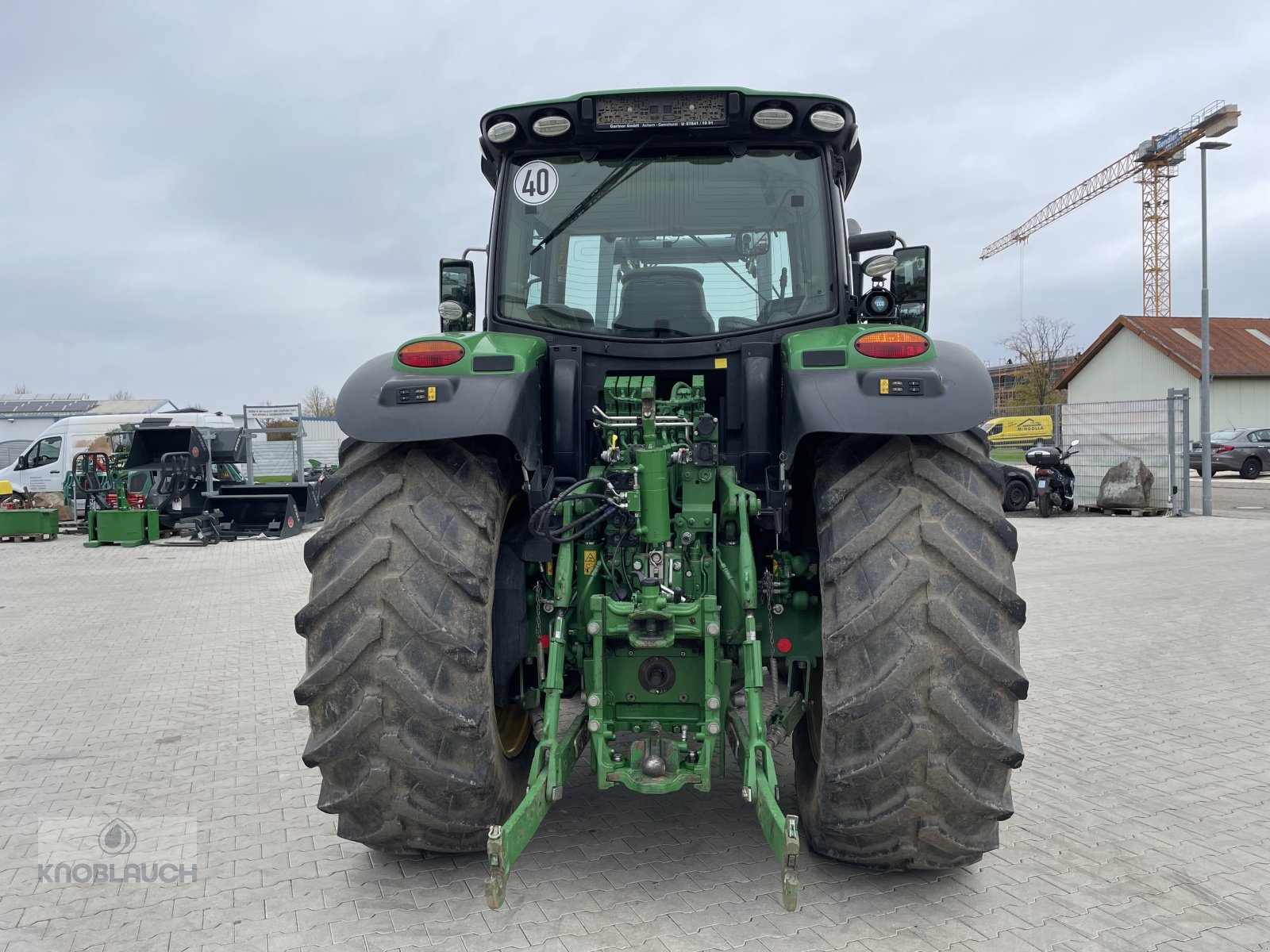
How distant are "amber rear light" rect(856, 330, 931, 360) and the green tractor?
0.01 m

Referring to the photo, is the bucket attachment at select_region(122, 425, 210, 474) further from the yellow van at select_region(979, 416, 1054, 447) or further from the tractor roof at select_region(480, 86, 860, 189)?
the yellow van at select_region(979, 416, 1054, 447)

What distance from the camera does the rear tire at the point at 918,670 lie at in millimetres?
2883

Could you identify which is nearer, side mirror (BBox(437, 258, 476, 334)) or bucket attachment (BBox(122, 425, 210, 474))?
side mirror (BBox(437, 258, 476, 334))

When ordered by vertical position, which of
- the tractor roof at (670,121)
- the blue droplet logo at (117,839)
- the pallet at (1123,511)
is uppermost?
the tractor roof at (670,121)

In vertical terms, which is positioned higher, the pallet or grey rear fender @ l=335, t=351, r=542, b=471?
grey rear fender @ l=335, t=351, r=542, b=471

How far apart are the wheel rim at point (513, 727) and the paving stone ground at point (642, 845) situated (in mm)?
373

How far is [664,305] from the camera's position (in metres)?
3.90

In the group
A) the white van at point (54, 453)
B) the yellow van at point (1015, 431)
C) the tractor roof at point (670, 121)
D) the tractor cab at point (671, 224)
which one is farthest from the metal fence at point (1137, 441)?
the white van at point (54, 453)

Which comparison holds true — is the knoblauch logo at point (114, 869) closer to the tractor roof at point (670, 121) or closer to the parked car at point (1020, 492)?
the tractor roof at point (670, 121)

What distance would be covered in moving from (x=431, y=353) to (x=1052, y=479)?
1779cm

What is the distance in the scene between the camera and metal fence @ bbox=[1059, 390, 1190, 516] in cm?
1830

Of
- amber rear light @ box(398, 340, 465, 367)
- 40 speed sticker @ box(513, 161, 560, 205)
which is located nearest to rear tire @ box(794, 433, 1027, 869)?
amber rear light @ box(398, 340, 465, 367)

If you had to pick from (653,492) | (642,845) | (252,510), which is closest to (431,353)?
(653,492)

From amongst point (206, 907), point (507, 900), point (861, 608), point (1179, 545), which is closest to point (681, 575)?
point (861, 608)
